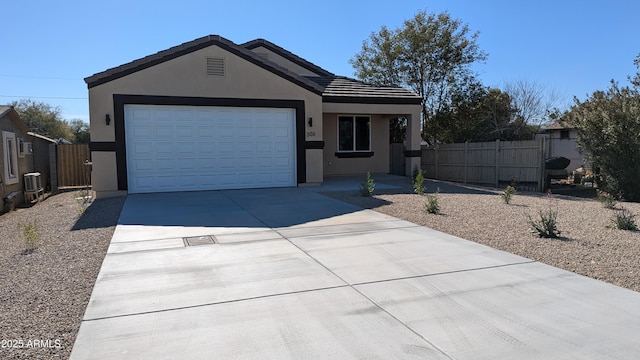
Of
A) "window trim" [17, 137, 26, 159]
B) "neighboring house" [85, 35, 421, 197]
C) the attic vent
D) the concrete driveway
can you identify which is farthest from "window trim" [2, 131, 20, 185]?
the concrete driveway

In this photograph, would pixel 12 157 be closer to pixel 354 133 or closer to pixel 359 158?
pixel 354 133

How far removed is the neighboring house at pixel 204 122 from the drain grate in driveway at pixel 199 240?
6.83 m

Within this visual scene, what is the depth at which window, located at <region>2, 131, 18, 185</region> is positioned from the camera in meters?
13.8

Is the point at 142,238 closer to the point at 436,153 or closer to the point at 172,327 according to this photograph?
the point at 172,327

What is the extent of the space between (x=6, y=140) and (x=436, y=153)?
16984 millimetres

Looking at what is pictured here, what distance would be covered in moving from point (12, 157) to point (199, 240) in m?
11.2

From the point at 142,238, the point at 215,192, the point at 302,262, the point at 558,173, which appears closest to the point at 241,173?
the point at 215,192

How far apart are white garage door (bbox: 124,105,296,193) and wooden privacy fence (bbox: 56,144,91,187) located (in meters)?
7.38

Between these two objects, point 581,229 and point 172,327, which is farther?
point 581,229

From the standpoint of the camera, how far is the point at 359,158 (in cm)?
1966

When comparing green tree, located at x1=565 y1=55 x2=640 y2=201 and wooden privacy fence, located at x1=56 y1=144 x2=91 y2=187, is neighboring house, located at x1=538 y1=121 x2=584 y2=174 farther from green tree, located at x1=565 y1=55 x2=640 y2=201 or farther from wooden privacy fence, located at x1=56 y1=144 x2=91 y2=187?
wooden privacy fence, located at x1=56 y1=144 x2=91 y2=187

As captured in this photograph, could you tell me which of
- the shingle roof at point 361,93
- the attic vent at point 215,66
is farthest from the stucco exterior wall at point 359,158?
the attic vent at point 215,66

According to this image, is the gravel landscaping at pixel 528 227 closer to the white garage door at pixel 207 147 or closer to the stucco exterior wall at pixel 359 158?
the white garage door at pixel 207 147

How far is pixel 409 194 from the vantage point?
1365 centimetres
